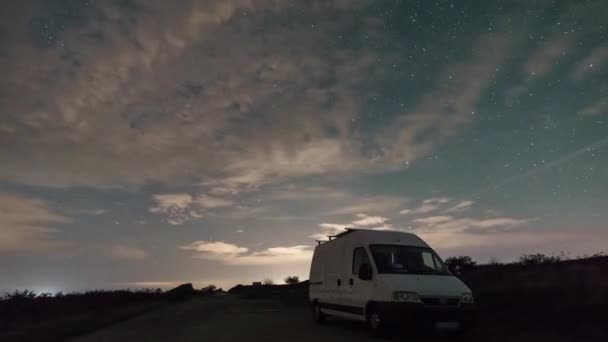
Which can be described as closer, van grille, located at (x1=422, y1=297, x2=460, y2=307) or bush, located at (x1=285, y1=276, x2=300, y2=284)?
van grille, located at (x1=422, y1=297, x2=460, y2=307)

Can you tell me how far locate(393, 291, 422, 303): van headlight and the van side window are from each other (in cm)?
169

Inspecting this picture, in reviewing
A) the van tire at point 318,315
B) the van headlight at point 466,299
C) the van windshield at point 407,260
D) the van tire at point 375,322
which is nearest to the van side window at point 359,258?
the van windshield at point 407,260

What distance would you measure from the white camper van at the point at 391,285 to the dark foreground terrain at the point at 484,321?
30.0 inches

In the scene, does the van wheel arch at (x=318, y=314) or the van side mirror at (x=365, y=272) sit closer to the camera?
the van side mirror at (x=365, y=272)

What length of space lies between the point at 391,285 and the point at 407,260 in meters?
1.55

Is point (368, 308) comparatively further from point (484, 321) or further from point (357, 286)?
point (484, 321)

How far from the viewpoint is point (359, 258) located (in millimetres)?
13094

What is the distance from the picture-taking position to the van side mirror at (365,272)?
39.3 ft

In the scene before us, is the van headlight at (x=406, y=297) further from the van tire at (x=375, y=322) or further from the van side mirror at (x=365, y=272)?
the van side mirror at (x=365, y=272)

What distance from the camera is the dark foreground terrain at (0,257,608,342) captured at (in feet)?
36.0

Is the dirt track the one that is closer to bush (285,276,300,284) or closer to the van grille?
the van grille

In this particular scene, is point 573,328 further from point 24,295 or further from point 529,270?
point 24,295

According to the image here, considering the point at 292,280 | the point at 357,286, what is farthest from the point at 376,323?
the point at 292,280

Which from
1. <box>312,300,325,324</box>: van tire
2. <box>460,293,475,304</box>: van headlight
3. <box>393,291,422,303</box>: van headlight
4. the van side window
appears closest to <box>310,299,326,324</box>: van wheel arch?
<box>312,300,325,324</box>: van tire
